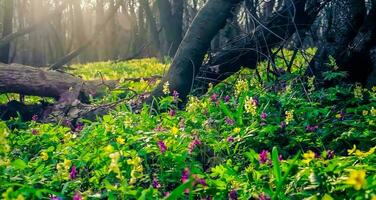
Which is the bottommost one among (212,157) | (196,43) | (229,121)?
(212,157)

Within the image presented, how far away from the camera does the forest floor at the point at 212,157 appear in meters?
2.23

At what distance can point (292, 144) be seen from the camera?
3.40 meters


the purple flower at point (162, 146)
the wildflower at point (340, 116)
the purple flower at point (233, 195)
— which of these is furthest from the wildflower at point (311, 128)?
the purple flower at point (233, 195)

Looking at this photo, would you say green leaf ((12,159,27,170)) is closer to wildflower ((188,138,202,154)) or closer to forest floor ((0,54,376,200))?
forest floor ((0,54,376,200))

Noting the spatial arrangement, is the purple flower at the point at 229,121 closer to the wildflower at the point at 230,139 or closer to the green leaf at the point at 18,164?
the wildflower at the point at 230,139

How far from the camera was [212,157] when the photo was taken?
3.23 m

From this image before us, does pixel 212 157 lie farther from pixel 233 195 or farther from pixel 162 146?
pixel 233 195

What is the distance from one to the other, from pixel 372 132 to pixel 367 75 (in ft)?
7.97

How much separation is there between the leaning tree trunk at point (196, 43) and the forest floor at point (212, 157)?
842 millimetres

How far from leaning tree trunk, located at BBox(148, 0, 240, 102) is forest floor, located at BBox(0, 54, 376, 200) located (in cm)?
84

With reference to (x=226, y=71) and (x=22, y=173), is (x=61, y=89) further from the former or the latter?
(x=22, y=173)

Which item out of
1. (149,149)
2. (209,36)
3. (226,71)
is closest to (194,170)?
(149,149)

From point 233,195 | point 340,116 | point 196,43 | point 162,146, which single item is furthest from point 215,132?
point 196,43

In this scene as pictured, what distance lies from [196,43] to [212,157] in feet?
9.26
